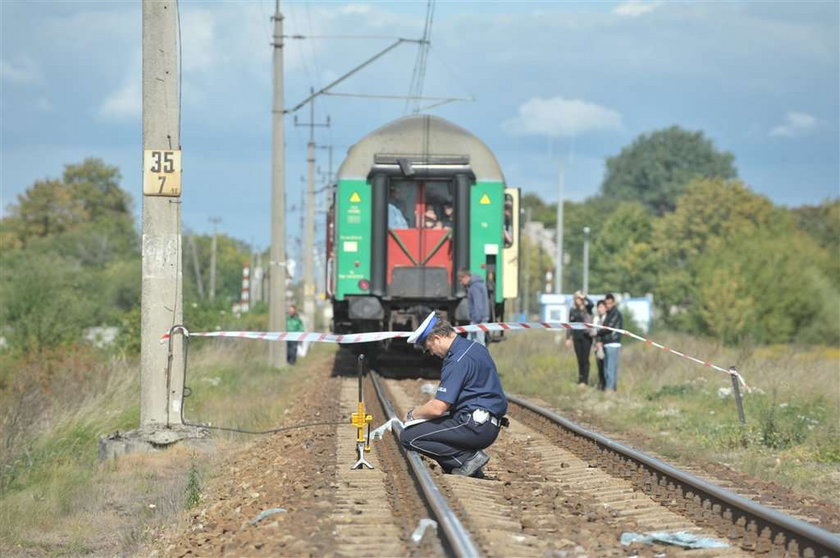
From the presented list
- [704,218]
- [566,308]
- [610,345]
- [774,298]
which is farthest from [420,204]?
[704,218]

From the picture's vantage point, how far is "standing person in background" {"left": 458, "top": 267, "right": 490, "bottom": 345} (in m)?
18.5

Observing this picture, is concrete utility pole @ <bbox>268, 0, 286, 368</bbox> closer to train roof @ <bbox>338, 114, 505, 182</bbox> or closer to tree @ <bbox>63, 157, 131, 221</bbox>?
train roof @ <bbox>338, 114, 505, 182</bbox>

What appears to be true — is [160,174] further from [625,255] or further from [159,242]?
[625,255]

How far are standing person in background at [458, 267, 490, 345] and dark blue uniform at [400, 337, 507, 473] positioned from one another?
9052 mm

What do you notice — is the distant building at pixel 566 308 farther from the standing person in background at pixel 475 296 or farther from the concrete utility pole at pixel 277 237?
A: the standing person in background at pixel 475 296

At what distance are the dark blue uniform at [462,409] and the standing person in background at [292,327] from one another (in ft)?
66.2

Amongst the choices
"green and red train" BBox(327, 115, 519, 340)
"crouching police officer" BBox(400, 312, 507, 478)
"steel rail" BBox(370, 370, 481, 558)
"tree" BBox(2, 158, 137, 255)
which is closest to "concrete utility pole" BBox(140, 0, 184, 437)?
"steel rail" BBox(370, 370, 481, 558)

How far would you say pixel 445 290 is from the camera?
2031cm

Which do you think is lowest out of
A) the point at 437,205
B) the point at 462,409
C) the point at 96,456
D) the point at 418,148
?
the point at 96,456

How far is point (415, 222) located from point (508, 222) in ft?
5.62

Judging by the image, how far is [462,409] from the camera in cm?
916

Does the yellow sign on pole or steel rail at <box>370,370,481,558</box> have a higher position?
the yellow sign on pole

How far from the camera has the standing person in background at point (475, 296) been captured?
60.5 feet

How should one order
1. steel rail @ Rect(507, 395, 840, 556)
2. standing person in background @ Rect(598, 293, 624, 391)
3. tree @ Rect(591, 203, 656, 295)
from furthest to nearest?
tree @ Rect(591, 203, 656, 295)
standing person in background @ Rect(598, 293, 624, 391)
steel rail @ Rect(507, 395, 840, 556)
